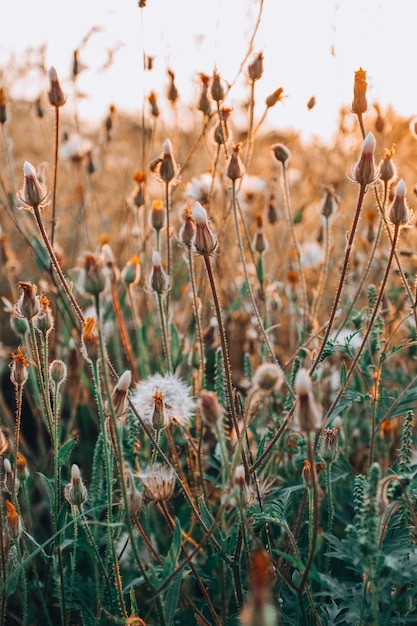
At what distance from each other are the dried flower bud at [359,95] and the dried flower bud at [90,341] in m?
0.61

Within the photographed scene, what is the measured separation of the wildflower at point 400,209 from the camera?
0.93m

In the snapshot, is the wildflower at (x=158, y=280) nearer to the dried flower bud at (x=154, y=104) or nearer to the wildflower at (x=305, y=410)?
the wildflower at (x=305, y=410)

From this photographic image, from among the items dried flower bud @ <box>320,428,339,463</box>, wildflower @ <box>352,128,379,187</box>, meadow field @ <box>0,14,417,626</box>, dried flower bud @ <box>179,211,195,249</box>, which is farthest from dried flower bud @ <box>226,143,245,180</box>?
dried flower bud @ <box>320,428,339,463</box>

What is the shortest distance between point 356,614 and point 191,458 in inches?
22.1

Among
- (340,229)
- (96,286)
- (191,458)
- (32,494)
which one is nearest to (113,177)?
(340,229)

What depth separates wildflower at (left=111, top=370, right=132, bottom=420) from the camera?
2.68 feet

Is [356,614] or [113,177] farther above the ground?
[113,177]

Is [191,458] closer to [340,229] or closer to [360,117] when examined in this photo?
[360,117]

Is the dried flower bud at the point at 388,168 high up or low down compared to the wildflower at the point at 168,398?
up

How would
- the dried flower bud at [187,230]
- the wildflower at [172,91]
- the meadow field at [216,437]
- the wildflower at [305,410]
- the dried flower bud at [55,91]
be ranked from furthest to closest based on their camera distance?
the wildflower at [172,91]
the dried flower bud at [55,91]
the dried flower bud at [187,230]
the meadow field at [216,437]
the wildflower at [305,410]

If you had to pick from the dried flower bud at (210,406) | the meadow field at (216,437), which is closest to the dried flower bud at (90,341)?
the meadow field at (216,437)

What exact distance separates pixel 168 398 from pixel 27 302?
316mm

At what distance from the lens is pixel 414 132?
114 cm

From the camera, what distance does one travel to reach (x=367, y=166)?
90 centimetres
